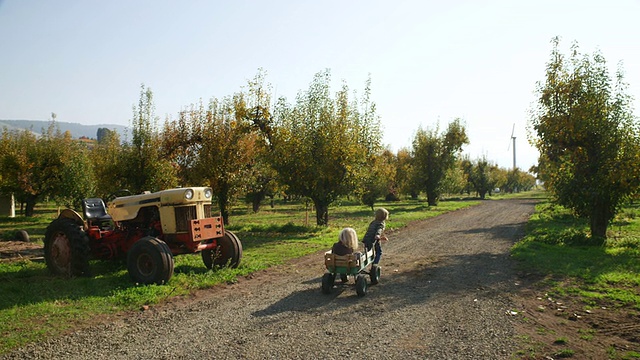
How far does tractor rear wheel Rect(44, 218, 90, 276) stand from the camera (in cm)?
992

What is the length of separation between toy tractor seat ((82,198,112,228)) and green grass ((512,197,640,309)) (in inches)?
439

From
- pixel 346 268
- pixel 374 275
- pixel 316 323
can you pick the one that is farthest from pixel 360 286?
pixel 316 323

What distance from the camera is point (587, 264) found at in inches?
468

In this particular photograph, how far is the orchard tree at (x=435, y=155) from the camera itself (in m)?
42.6

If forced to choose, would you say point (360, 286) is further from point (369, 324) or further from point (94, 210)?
point (94, 210)

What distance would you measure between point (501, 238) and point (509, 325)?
39.4 feet

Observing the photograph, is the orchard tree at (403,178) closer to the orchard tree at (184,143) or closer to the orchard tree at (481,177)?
the orchard tree at (481,177)

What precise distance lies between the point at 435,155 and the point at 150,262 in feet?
120

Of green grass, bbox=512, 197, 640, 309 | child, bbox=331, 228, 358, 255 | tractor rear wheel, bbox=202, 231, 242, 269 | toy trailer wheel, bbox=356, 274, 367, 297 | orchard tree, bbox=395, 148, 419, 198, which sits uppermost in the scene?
orchard tree, bbox=395, 148, 419, 198

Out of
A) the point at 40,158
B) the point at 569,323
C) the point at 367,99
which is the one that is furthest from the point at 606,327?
the point at 40,158

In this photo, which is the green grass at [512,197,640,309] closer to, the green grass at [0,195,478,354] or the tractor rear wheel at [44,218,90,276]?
the green grass at [0,195,478,354]

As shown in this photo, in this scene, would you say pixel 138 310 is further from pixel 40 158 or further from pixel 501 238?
pixel 40 158

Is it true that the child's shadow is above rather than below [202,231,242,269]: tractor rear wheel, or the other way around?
below

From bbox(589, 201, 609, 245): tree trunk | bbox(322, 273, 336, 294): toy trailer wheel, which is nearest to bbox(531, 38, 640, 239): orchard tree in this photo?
bbox(589, 201, 609, 245): tree trunk
